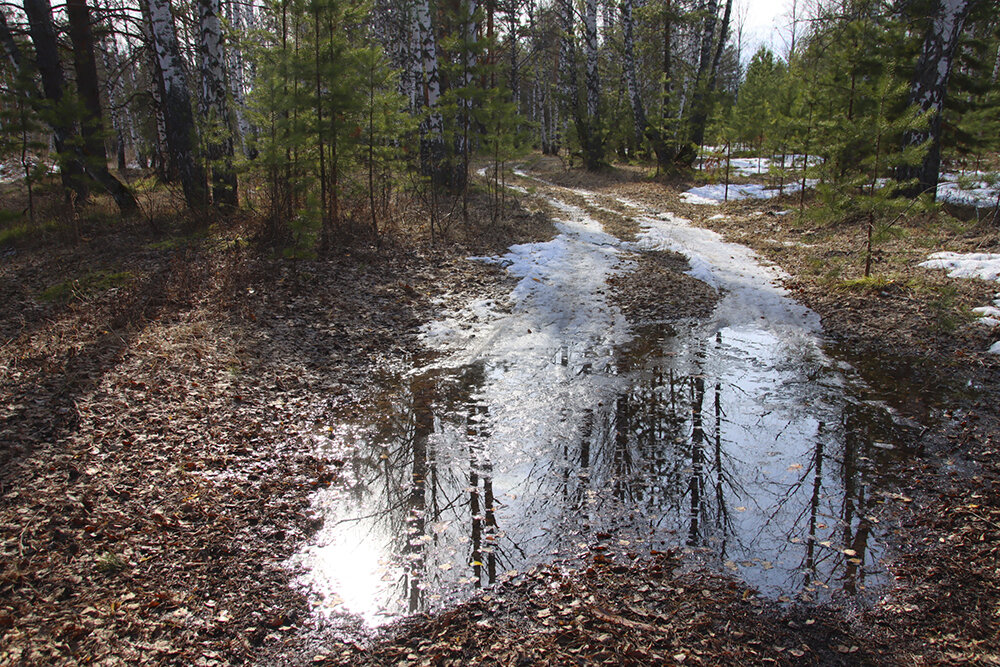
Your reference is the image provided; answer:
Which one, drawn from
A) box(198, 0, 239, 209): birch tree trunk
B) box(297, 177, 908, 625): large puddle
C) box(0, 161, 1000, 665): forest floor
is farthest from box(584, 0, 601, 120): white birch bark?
box(297, 177, 908, 625): large puddle

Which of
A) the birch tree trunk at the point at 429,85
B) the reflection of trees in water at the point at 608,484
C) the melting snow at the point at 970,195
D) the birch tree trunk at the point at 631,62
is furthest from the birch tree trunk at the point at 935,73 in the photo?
the birch tree trunk at the point at 631,62

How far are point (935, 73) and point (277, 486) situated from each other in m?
13.8

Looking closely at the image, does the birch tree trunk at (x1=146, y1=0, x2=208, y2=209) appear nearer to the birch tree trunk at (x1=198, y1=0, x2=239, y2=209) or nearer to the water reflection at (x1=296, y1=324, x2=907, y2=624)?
the birch tree trunk at (x1=198, y1=0, x2=239, y2=209)

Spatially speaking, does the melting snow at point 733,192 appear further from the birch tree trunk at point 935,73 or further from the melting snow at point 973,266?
the melting snow at point 973,266

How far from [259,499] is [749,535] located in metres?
3.59

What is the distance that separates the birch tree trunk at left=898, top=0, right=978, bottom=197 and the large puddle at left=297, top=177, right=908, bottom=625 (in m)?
6.44

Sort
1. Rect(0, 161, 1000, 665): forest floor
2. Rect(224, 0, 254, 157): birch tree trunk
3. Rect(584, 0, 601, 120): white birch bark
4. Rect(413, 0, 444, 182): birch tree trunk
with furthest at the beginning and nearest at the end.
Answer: Rect(584, 0, 601, 120): white birch bark, Rect(224, 0, 254, 157): birch tree trunk, Rect(413, 0, 444, 182): birch tree trunk, Rect(0, 161, 1000, 665): forest floor

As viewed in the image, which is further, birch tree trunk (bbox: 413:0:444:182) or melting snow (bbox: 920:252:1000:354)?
birch tree trunk (bbox: 413:0:444:182)

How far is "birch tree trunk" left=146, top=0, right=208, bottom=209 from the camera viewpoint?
10.0 m

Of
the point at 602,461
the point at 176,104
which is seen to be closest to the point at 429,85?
the point at 176,104

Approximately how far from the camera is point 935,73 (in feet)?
35.4

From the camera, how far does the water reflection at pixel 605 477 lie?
139 inches

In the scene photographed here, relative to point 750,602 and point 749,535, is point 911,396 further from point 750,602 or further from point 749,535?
point 750,602

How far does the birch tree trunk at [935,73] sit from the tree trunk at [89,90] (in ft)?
50.7
